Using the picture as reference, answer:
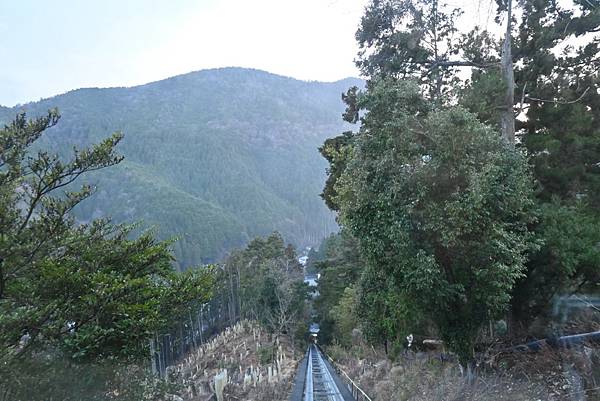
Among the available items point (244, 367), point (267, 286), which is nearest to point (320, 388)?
point (244, 367)

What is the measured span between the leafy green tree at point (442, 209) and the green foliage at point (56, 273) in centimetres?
504

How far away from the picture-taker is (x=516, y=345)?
38.5ft

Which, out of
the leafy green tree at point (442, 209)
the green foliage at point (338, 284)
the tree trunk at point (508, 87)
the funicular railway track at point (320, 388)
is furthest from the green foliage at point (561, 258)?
the funicular railway track at point (320, 388)

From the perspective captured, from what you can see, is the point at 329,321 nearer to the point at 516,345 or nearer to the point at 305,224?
the point at 516,345

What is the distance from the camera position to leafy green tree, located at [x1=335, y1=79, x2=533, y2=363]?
9.36 metres

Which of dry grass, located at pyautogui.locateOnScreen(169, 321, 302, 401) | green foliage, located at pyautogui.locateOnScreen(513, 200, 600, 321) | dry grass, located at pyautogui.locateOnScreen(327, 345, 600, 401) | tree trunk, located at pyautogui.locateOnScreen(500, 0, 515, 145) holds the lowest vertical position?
dry grass, located at pyautogui.locateOnScreen(169, 321, 302, 401)

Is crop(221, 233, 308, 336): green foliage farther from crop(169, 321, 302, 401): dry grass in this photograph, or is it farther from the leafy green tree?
the leafy green tree

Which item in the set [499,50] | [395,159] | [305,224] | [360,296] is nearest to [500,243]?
[395,159]

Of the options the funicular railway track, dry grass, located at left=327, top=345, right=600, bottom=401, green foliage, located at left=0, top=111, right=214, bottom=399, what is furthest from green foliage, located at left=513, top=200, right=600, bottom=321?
green foliage, located at left=0, top=111, right=214, bottom=399

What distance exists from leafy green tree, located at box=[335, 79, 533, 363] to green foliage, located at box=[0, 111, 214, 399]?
16.5 ft

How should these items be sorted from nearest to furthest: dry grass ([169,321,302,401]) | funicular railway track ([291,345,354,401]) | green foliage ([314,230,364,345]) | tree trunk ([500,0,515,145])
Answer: tree trunk ([500,0,515,145]) < funicular railway track ([291,345,354,401]) < dry grass ([169,321,302,401]) < green foliage ([314,230,364,345])

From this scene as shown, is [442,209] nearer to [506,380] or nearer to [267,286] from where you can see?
[506,380]

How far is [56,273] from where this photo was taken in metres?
6.26

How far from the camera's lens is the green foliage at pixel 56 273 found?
5.71 m
